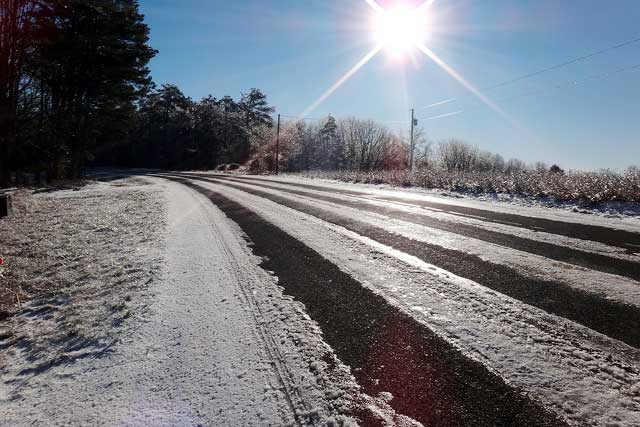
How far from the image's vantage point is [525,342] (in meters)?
2.35

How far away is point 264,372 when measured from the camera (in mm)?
2109

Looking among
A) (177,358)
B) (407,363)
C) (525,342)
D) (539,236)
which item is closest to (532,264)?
(539,236)

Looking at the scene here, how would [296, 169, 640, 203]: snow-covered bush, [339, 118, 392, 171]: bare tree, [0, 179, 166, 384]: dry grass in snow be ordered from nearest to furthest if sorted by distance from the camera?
1. [0, 179, 166, 384]: dry grass in snow
2. [296, 169, 640, 203]: snow-covered bush
3. [339, 118, 392, 171]: bare tree

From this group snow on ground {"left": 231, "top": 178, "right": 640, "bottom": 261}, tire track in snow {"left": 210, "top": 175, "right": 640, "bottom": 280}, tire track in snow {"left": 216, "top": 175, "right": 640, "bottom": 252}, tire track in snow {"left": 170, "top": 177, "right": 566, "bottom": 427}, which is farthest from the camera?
tire track in snow {"left": 216, "top": 175, "right": 640, "bottom": 252}

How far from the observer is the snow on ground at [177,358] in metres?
1.80

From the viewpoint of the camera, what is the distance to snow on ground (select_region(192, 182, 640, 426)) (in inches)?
70.6

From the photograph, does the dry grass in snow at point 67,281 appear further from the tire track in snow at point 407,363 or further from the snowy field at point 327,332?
the tire track in snow at point 407,363

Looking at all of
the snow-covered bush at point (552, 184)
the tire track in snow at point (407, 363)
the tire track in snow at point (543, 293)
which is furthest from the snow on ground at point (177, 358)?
the snow-covered bush at point (552, 184)

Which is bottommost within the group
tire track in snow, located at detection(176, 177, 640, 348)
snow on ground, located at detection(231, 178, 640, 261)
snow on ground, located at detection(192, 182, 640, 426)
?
snow on ground, located at detection(192, 182, 640, 426)

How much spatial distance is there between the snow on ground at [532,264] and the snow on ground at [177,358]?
266 cm

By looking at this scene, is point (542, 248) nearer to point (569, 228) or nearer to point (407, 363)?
point (569, 228)

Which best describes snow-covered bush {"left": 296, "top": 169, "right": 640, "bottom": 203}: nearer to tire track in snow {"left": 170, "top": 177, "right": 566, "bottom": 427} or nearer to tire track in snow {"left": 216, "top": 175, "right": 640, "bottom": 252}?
tire track in snow {"left": 216, "top": 175, "right": 640, "bottom": 252}

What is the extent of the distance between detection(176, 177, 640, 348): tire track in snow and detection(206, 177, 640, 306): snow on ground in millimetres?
156

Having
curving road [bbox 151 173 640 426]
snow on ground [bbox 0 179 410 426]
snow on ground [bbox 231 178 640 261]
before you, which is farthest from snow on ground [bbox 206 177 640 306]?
snow on ground [bbox 0 179 410 426]
